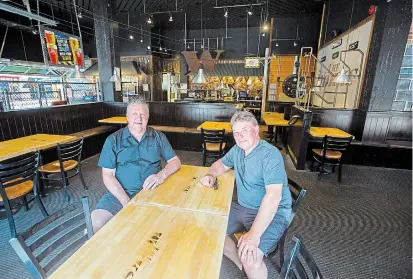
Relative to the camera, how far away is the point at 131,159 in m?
2.03

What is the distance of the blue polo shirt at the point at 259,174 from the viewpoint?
5.02 ft

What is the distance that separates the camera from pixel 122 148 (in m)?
2.00

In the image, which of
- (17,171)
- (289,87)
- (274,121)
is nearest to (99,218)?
(17,171)

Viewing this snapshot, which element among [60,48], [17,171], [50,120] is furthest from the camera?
[60,48]

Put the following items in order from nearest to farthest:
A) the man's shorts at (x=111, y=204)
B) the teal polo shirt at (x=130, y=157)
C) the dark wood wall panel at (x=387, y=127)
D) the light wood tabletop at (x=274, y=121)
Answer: the man's shorts at (x=111, y=204), the teal polo shirt at (x=130, y=157), the dark wood wall panel at (x=387, y=127), the light wood tabletop at (x=274, y=121)

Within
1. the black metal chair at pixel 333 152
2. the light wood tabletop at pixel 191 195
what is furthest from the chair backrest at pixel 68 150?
the black metal chair at pixel 333 152

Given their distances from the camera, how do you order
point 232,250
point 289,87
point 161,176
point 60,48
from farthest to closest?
1. point 289,87
2. point 60,48
3. point 161,176
4. point 232,250

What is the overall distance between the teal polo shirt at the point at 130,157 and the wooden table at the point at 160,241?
0.48 metres

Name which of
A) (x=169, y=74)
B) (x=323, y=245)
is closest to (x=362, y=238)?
(x=323, y=245)

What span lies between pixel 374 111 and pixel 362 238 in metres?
3.32

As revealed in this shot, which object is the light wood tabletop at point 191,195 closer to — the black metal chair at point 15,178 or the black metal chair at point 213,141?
the black metal chair at point 15,178

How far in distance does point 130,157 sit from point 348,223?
2.78m

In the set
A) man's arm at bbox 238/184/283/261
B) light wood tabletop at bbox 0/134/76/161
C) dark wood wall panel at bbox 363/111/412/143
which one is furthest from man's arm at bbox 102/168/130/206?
dark wood wall panel at bbox 363/111/412/143

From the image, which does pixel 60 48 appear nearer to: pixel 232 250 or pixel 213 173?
pixel 213 173
